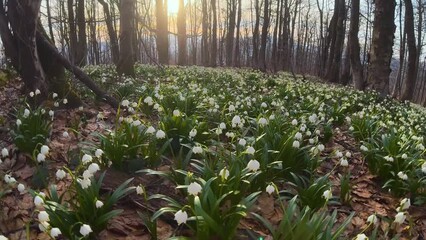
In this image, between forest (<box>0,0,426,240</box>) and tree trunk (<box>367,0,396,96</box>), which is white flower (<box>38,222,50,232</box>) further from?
tree trunk (<box>367,0,396,96</box>)

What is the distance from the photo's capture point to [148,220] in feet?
8.60

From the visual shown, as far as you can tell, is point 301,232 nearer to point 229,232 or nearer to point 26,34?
point 229,232

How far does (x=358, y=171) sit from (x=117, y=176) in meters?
2.86

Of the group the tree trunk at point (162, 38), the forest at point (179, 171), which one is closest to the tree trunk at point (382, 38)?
the forest at point (179, 171)

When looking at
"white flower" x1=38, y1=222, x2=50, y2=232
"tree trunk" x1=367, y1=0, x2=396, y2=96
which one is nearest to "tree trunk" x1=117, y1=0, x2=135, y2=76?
"tree trunk" x1=367, y1=0, x2=396, y2=96

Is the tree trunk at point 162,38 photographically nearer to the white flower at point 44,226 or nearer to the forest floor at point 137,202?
the forest floor at point 137,202

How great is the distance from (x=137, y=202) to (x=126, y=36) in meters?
7.28

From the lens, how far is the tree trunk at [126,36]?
945cm

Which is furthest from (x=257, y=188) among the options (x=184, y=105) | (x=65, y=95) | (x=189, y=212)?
(x=65, y=95)

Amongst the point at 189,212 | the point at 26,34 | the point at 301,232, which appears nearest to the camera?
the point at 301,232

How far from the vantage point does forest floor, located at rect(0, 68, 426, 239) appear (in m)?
2.82

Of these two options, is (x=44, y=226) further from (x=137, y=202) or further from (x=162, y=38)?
(x=162, y=38)

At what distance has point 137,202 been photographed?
3084 mm

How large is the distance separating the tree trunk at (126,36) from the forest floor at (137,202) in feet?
15.4
